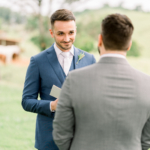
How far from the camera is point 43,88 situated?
1.96 m

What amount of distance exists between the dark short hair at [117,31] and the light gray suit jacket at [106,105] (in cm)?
9

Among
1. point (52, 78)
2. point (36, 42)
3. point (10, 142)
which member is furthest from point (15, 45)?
point (52, 78)

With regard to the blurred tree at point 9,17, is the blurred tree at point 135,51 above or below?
below

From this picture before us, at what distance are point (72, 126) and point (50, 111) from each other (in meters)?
→ 0.48

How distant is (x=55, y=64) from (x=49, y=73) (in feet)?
0.36

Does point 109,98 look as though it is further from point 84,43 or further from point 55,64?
point 84,43

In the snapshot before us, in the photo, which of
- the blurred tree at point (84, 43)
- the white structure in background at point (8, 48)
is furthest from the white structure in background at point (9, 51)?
the blurred tree at point (84, 43)

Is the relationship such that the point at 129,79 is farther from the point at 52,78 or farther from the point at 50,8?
the point at 50,8

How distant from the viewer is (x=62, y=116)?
4.50 feet

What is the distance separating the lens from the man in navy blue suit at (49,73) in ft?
6.31

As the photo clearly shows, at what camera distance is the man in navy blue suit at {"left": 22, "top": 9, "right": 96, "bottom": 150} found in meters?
1.92

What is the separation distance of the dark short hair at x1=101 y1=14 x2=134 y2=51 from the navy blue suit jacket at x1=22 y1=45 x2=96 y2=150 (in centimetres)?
73

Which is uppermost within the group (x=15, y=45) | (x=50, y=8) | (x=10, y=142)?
(x=50, y=8)

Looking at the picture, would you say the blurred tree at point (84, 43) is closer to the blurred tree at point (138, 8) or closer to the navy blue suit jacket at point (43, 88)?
the blurred tree at point (138, 8)
